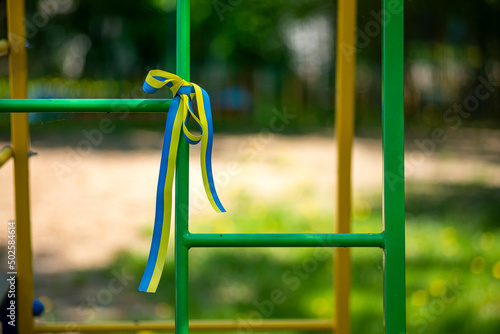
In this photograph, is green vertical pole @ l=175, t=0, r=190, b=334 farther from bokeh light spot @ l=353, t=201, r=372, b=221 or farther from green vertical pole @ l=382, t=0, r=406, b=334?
bokeh light spot @ l=353, t=201, r=372, b=221

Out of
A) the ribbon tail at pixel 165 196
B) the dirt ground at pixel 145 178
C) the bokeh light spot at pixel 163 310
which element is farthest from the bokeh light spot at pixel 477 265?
the ribbon tail at pixel 165 196

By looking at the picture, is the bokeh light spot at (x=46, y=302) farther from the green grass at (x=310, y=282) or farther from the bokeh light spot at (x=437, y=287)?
the bokeh light spot at (x=437, y=287)

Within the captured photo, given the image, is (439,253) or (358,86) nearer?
(439,253)

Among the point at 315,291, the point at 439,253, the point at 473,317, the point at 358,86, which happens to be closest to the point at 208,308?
the point at 315,291

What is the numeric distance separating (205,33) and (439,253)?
20.0ft

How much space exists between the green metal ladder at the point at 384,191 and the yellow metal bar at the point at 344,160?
21.9 inches

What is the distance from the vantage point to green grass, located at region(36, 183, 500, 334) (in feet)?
7.32

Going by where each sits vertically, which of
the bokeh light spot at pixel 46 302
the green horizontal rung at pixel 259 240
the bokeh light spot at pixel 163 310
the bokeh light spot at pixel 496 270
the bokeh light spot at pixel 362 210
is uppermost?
the green horizontal rung at pixel 259 240

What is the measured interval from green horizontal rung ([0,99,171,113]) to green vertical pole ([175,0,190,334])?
0.30 ft

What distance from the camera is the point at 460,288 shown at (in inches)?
95.3

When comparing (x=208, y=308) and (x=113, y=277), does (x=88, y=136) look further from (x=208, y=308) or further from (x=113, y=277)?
(x=208, y=308)

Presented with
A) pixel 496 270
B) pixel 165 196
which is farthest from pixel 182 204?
pixel 496 270

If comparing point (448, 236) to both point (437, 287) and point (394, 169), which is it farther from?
point (394, 169)

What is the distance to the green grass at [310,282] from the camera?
2.23m
